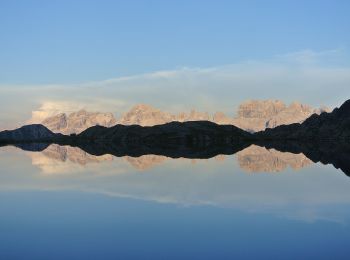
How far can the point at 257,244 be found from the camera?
27.8m

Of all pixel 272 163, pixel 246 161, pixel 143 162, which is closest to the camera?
pixel 272 163

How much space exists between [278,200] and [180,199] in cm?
928

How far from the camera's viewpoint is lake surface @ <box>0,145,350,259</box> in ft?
87.3

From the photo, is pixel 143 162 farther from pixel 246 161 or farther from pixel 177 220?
pixel 177 220

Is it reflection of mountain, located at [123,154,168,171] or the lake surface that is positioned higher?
reflection of mountain, located at [123,154,168,171]

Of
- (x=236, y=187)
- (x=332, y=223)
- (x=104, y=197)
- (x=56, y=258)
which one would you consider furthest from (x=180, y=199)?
(x=56, y=258)

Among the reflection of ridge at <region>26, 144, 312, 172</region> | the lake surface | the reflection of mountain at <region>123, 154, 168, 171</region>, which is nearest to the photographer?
the lake surface

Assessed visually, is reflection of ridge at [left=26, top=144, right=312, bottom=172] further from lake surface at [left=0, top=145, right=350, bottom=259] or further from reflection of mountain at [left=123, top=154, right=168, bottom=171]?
lake surface at [left=0, top=145, right=350, bottom=259]

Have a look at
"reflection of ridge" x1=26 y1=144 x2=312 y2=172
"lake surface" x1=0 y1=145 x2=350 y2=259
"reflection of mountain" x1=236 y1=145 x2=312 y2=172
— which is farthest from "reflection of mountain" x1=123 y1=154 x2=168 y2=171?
"lake surface" x1=0 y1=145 x2=350 y2=259

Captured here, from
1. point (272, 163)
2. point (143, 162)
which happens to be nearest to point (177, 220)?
point (272, 163)

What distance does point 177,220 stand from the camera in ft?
118

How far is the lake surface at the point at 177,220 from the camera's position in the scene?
2661 centimetres

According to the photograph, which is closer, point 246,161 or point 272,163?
point 272,163

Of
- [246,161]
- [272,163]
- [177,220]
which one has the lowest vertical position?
[177,220]
